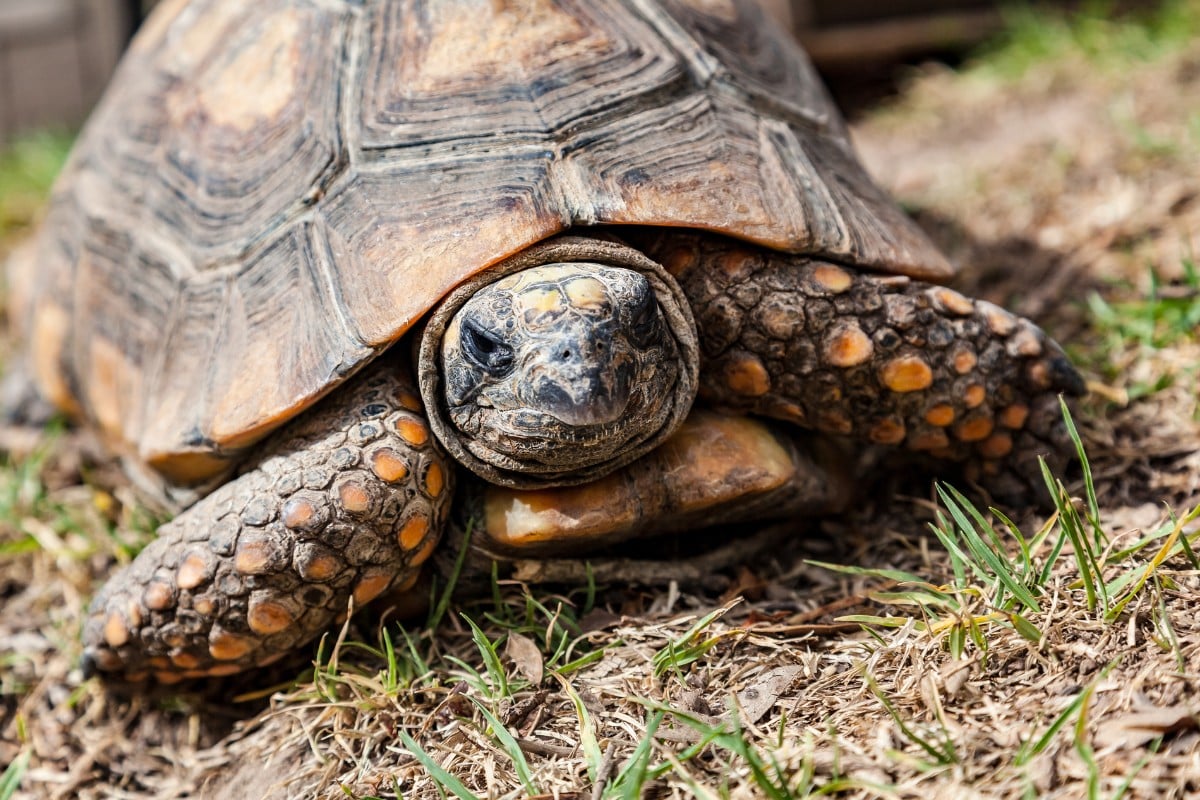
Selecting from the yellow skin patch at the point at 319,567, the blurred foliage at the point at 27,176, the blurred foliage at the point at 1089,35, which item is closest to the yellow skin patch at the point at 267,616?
the yellow skin patch at the point at 319,567

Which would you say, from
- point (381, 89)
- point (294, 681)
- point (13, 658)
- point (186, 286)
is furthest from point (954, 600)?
point (13, 658)

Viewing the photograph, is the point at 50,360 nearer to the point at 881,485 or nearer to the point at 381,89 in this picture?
the point at 381,89

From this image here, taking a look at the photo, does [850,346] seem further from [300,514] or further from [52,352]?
[52,352]

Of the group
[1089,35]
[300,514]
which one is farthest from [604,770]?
[1089,35]

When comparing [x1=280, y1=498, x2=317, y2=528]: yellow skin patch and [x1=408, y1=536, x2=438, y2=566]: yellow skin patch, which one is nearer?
[x1=280, y1=498, x2=317, y2=528]: yellow skin patch

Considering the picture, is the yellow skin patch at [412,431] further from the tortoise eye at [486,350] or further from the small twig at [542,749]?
the small twig at [542,749]

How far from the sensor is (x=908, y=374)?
2783 mm

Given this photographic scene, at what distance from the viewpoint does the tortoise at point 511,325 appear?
8.42 ft

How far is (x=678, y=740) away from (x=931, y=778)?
0.52 meters

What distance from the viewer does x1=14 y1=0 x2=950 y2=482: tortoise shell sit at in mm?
2615

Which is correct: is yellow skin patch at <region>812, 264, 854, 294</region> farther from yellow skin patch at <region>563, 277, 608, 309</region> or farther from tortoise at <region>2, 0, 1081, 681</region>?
yellow skin patch at <region>563, 277, 608, 309</region>

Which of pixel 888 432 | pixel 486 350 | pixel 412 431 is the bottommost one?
pixel 888 432

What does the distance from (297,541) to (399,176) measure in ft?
3.15

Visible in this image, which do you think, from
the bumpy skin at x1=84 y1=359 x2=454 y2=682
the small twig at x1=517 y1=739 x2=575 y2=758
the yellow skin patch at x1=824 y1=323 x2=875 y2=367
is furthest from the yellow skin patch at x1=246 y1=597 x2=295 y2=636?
the yellow skin patch at x1=824 y1=323 x2=875 y2=367
